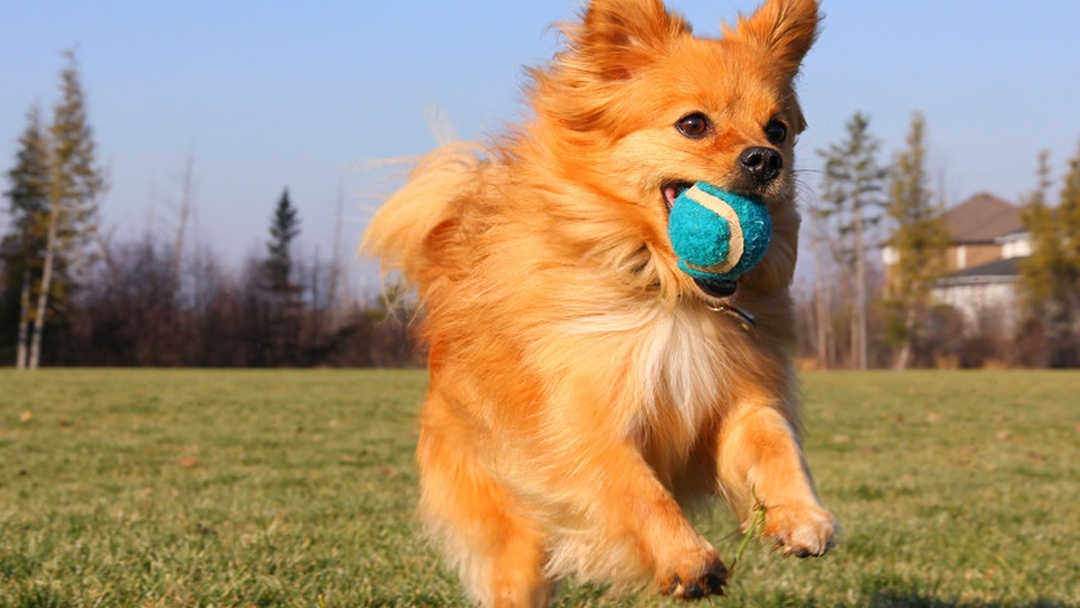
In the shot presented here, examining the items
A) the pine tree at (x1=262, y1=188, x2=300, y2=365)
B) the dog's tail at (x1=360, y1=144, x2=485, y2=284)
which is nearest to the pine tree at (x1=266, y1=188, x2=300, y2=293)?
the pine tree at (x1=262, y1=188, x2=300, y2=365)

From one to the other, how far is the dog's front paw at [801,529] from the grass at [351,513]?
0.43 meters

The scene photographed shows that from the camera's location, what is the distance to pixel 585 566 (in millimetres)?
3621

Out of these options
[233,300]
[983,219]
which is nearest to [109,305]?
[233,300]

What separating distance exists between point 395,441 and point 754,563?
24.1ft

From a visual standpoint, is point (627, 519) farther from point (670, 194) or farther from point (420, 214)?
point (420, 214)

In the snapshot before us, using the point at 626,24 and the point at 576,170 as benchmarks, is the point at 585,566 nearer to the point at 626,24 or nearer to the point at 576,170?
the point at 576,170

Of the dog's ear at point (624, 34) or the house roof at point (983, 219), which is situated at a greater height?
the house roof at point (983, 219)

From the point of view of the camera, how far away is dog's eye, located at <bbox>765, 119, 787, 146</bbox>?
3875mm

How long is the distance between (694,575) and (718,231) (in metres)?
1.06

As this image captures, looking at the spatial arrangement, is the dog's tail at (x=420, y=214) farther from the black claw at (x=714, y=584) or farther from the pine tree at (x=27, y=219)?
the pine tree at (x=27, y=219)

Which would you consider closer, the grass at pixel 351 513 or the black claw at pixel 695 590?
the black claw at pixel 695 590

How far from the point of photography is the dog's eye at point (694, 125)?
3.73 m

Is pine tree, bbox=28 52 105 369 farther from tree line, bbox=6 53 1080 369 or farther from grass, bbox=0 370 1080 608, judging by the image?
grass, bbox=0 370 1080 608

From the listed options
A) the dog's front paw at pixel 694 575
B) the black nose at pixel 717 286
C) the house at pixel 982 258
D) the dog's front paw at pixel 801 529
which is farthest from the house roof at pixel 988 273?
the dog's front paw at pixel 694 575
